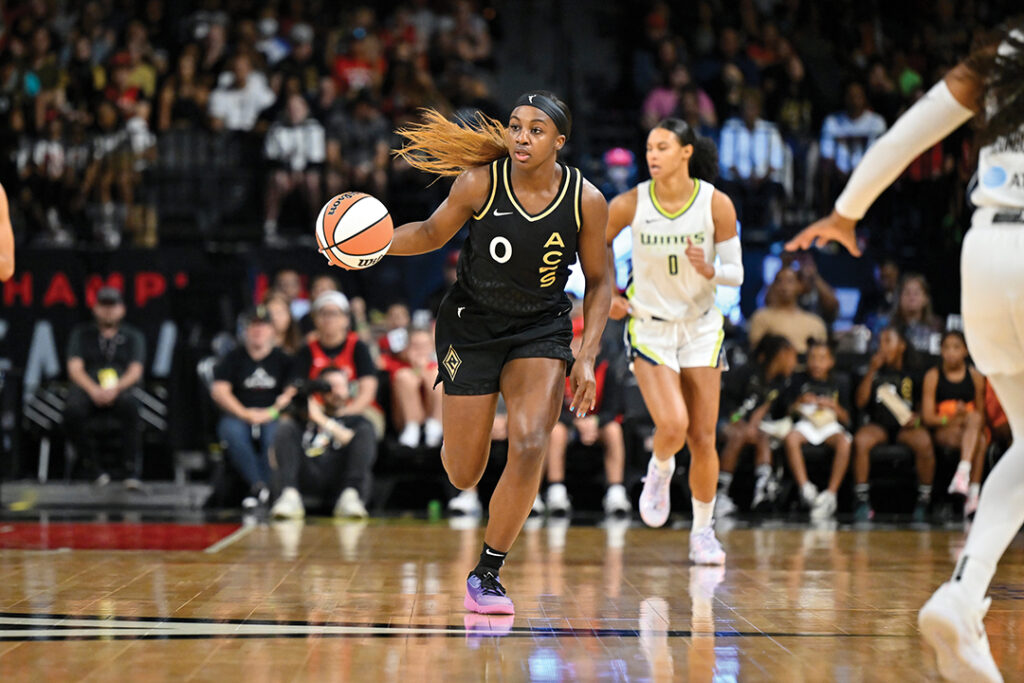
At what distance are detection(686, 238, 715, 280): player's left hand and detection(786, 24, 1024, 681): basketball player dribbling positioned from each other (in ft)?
9.09

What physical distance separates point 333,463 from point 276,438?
1.62 ft

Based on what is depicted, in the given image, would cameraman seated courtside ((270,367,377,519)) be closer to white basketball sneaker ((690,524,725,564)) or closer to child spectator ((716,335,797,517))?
child spectator ((716,335,797,517))

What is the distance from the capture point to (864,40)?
48.6ft

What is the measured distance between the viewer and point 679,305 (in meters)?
6.97

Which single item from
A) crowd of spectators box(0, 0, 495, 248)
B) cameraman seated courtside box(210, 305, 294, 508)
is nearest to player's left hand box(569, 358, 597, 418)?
cameraman seated courtside box(210, 305, 294, 508)

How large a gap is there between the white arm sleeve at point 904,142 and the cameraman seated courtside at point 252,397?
7.17 metres

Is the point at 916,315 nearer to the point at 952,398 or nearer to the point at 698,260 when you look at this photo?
the point at 952,398

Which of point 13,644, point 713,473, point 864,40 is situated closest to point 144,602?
point 13,644

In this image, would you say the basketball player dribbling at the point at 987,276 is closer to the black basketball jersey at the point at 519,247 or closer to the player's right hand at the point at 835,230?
the player's right hand at the point at 835,230

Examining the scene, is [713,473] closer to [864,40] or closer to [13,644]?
[13,644]

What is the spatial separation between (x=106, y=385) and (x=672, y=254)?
5856 mm

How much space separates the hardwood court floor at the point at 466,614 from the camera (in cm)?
394

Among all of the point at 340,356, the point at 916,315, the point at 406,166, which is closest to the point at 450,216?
the point at 340,356

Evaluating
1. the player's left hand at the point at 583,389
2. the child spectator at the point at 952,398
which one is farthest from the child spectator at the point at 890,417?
the player's left hand at the point at 583,389
